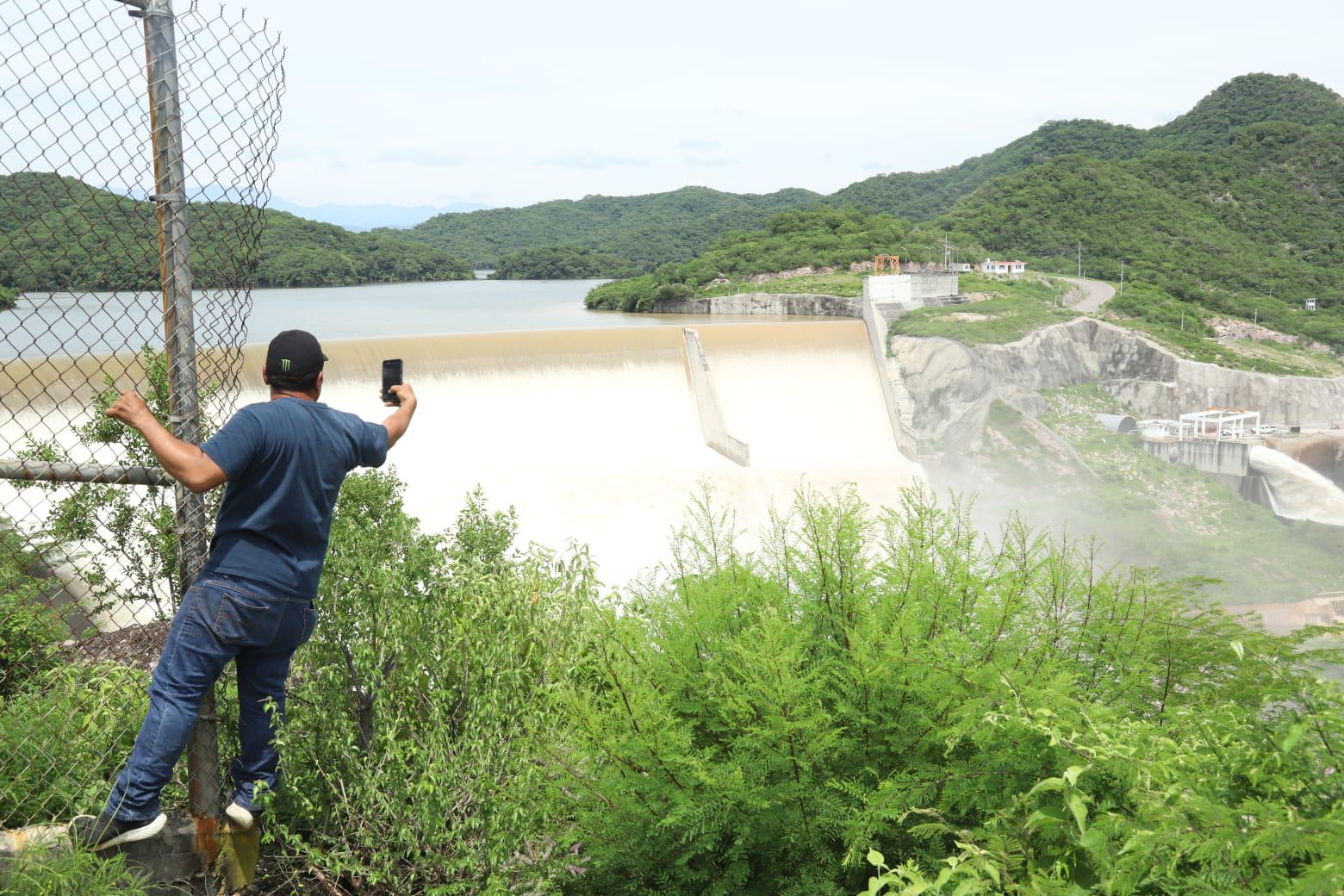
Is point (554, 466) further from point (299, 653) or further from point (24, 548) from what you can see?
point (299, 653)

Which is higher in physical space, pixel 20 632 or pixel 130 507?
pixel 130 507

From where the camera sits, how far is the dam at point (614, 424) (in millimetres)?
15477

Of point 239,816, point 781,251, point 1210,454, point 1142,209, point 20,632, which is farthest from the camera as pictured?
point 1142,209

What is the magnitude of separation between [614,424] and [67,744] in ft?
48.1

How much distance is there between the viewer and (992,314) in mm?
29516

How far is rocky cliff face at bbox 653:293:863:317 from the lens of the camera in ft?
92.1

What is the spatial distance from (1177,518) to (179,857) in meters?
28.4

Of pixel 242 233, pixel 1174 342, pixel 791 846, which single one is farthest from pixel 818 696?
pixel 1174 342

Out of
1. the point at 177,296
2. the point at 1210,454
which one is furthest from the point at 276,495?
the point at 1210,454

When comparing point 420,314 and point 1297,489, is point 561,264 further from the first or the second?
point 1297,489

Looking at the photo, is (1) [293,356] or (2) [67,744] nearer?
(1) [293,356]

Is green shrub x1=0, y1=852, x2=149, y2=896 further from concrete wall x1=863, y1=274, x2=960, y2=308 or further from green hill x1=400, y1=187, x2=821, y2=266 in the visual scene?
green hill x1=400, y1=187, x2=821, y2=266

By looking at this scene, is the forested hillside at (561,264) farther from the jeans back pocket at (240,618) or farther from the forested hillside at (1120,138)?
the jeans back pocket at (240,618)

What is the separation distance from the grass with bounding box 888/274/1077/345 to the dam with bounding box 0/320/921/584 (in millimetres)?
4836
